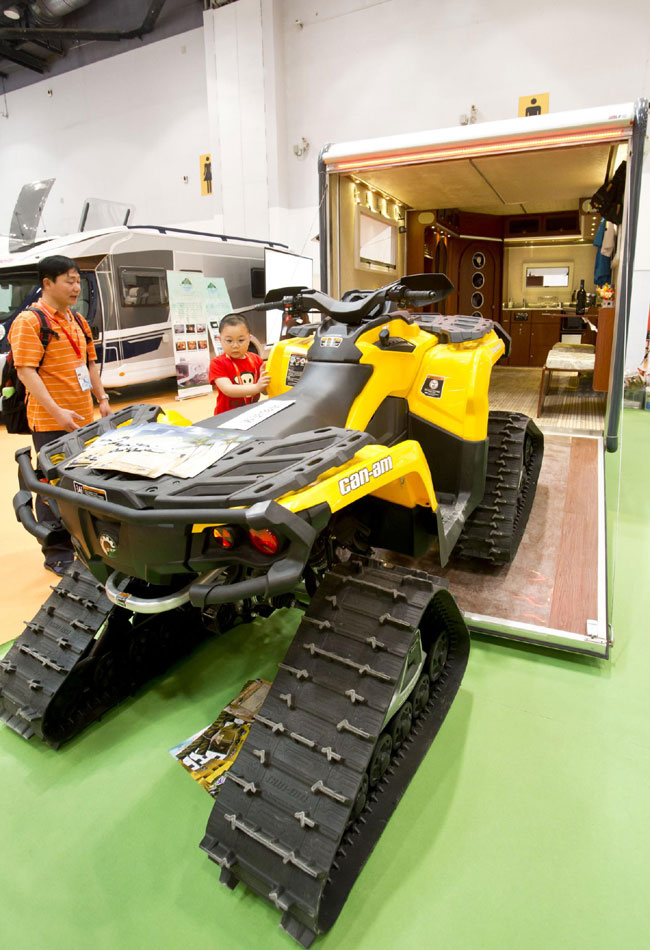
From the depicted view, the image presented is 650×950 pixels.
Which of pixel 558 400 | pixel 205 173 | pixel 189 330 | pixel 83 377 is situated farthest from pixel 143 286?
pixel 558 400

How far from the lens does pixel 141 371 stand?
930cm

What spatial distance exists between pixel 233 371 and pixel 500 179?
5.71 m

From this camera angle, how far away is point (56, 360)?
341cm

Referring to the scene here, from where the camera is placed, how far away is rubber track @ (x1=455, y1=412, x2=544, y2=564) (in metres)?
3.29

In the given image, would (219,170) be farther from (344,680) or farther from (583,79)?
(344,680)

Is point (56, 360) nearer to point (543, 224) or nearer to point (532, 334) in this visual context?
point (532, 334)

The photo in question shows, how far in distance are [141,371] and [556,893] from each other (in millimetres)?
8860

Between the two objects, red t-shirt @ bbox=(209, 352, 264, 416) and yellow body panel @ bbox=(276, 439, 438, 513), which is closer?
yellow body panel @ bbox=(276, 439, 438, 513)

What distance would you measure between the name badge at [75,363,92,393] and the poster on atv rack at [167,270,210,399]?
20.2 feet

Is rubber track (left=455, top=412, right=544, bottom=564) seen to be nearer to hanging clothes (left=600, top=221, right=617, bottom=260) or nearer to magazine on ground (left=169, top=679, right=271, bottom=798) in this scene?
magazine on ground (left=169, top=679, right=271, bottom=798)

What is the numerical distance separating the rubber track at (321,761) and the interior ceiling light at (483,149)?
4.00 meters

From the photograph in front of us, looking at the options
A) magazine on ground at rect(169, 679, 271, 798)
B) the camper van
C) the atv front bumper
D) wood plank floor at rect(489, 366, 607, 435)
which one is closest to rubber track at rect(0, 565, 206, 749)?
magazine on ground at rect(169, 679, 271, 798)

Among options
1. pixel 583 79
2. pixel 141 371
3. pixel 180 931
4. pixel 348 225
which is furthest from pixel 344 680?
pixel 583 79

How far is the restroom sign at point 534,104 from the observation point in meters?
9.05
